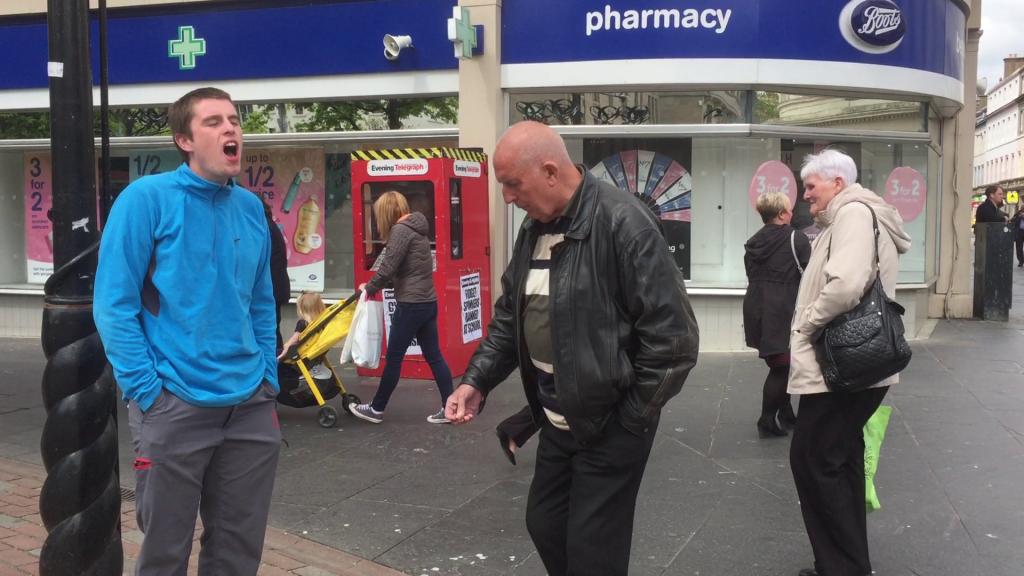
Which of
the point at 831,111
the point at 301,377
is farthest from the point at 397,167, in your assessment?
the point at 831,111

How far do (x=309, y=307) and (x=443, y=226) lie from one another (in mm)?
1702

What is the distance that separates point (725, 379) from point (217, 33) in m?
6.88

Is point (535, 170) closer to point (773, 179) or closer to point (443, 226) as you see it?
point (443, 226)

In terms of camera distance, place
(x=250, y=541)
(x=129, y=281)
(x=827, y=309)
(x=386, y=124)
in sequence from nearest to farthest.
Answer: (x=129, y=281) → (x=250, y=541) → (x=827, y=309) → (x=386, y=124)

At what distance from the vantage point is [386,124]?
10469 mm

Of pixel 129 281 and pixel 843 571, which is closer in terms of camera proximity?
pixel 129 281

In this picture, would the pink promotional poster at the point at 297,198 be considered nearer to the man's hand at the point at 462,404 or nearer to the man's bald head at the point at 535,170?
the man's hand at the point at 462,404

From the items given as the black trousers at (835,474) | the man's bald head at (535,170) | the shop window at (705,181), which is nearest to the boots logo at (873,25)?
the shop window at (705,181)

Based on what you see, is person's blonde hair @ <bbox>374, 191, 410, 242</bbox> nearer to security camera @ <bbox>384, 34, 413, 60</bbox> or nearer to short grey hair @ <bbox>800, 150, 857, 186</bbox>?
security camera @ <bbox>384, 34, 413, 60</bbox>

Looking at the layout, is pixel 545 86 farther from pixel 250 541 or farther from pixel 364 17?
pixel 250 541

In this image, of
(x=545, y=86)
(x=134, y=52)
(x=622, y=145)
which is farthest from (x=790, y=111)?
(x=134, y=52)

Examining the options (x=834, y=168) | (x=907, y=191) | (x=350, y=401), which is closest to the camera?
(x=834, y=168)

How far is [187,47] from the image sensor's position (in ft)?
35.7

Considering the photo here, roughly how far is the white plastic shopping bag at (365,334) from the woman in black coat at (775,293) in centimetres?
282
